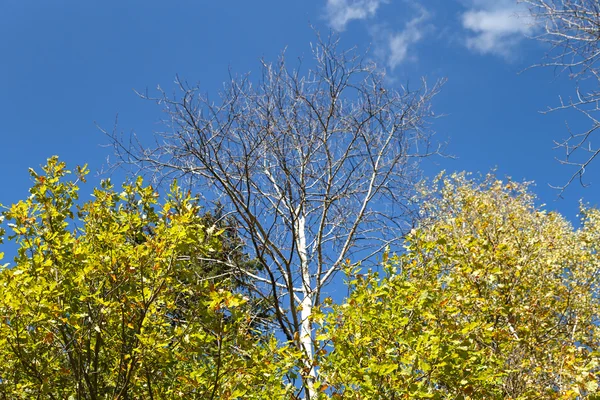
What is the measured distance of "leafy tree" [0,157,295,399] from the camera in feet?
11.3

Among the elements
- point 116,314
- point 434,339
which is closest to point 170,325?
point 116,314

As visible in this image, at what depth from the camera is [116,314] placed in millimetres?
3762

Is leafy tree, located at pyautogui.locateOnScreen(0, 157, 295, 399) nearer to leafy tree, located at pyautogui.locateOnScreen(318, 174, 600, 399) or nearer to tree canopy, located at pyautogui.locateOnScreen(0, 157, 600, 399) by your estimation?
tree canopy, located at pyautogui.locateOnScreen(0, 157, 600, 399)

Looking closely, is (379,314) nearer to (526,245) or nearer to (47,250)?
(47,250)

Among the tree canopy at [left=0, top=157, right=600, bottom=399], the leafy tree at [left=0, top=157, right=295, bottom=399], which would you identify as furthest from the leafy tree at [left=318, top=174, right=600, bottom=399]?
the leafy tree at [left=0, top=157, right=295, bottom=399]

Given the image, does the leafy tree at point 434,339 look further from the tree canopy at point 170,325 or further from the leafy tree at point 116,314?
the leafy tree at point 116,314

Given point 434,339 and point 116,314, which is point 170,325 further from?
point 434,339

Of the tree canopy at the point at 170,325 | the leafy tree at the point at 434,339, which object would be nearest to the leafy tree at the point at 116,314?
the tree canopy at the point at 170,325

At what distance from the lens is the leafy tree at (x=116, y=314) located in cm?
343

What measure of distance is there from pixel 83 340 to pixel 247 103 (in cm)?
404

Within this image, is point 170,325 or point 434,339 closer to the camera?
point 434,339

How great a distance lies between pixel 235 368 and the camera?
3.51 m

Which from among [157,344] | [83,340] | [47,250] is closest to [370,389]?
[157,344]

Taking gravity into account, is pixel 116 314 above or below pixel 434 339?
above
